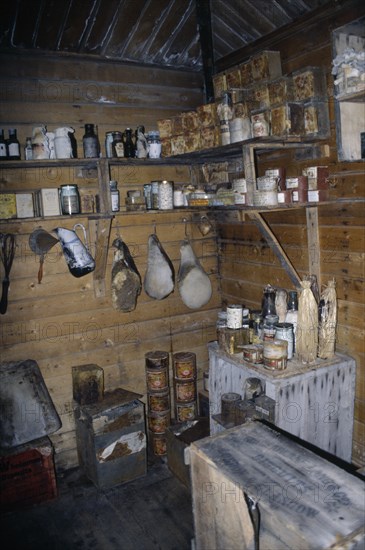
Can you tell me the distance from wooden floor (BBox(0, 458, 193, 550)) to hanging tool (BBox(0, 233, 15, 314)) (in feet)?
4.08

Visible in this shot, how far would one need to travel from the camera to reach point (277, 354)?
95.3 inches

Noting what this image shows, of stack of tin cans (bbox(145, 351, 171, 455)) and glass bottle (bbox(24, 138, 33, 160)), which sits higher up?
glass bottle (bbox(24, 138, 33, 160))

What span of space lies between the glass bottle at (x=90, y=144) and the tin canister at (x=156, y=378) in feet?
4.90

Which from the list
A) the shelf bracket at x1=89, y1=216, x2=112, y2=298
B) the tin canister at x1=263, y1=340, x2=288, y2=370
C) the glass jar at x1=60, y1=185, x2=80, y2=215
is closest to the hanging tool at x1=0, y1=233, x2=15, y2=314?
the glass jar at x1=60, y1=185, x2=80, y2=215

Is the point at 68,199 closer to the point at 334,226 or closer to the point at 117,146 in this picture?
the point at 117,146

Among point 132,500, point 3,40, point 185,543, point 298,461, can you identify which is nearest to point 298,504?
point 298,461

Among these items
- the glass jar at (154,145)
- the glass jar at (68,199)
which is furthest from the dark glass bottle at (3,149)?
the glass jar at (154,145)

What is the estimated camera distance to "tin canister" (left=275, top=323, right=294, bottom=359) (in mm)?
2523

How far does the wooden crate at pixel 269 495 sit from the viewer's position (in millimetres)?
1450

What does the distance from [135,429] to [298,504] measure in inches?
63.9

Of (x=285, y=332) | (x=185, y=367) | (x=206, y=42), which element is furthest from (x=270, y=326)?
(x=206, y=42)

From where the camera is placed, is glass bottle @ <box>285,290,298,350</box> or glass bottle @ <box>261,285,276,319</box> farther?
glass bottle @ <box>261,285,276,319</box>

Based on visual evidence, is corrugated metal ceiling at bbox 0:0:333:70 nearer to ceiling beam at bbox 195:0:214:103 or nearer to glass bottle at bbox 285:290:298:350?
ceiling beam at bbox 195:0:214:103

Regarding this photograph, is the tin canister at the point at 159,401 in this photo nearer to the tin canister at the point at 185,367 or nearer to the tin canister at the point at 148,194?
the tin canister at the point at 185,367
